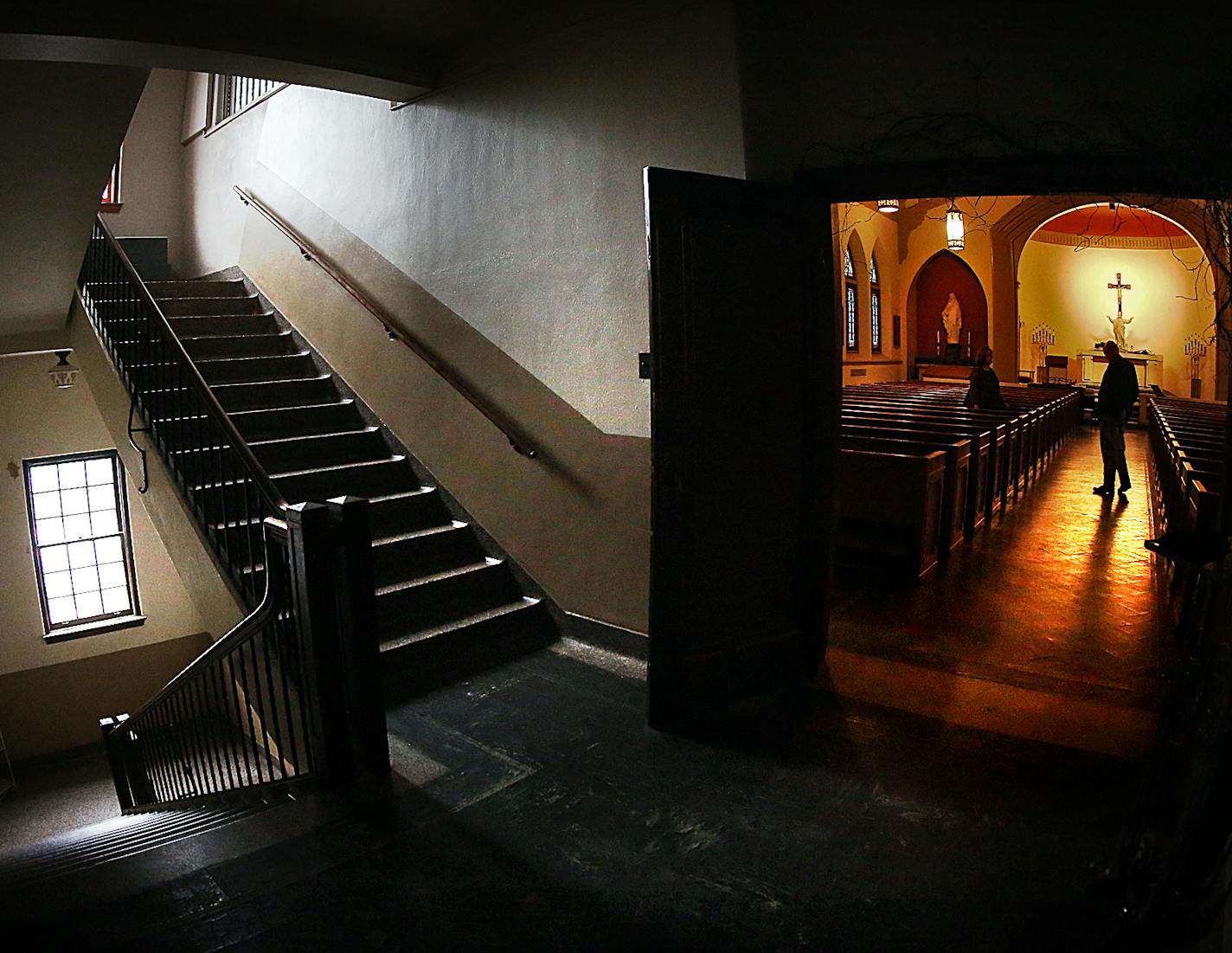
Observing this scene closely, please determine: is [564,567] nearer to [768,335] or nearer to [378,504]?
[378,504]

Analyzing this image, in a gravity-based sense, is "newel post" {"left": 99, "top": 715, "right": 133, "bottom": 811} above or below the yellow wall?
below

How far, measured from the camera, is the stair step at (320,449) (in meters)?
5.33

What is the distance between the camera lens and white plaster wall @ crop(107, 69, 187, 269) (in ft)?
28.3

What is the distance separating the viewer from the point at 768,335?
12.0 ft

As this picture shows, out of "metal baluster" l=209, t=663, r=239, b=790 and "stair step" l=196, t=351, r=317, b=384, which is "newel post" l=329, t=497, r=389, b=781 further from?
"stair step" l=196, t=351, r=317, b=384

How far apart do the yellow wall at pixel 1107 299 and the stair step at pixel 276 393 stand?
43.4 ft

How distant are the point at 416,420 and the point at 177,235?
4.82 metres


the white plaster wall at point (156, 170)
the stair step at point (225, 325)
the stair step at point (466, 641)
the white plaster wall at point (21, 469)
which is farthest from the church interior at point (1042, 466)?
the white plaster wall at point (156, 170)

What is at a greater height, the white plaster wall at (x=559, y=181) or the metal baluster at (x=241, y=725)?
the white plaster wall at (x=559, y=181)

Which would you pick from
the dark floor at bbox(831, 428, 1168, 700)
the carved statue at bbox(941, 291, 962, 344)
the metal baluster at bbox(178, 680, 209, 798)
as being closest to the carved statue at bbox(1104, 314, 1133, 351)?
the carved statue at bbox(941, 291, 962, 344)

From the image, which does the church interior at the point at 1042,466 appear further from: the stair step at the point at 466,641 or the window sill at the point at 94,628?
the window sill at the point at 94,628

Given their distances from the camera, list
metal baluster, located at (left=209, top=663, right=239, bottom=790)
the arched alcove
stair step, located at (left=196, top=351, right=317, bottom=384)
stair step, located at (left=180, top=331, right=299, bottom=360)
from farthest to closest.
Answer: the arched alcove → stair step, located at (left=180, top=331, right=299, bottom=360) → stair step, located at (left=196, top=351, right=317, bottom=384) → metal baluster, located at (left=209, top=663, right=239, bottom=790)

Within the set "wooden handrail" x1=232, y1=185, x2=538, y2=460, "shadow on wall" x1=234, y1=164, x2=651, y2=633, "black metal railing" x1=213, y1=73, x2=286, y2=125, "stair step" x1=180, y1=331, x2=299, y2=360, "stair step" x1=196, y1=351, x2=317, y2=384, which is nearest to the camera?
"shadow on wall" x1=234, y1=164, x2=651, y2=633

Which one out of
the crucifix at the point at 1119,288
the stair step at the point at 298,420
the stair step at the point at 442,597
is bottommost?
the stair step at the point at 442,597
